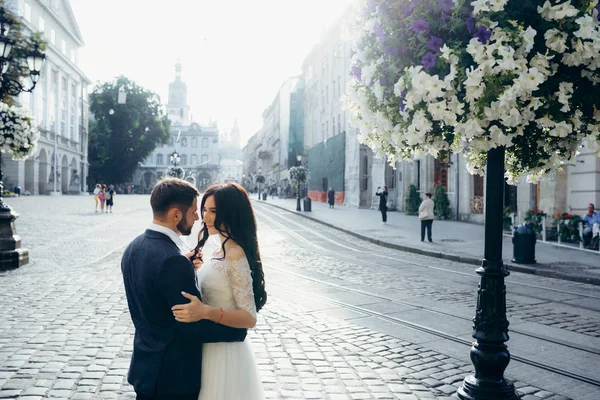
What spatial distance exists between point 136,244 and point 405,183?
29.3 m

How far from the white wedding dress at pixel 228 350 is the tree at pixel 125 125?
74.7 meters

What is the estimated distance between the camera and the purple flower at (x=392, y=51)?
10.6 ft

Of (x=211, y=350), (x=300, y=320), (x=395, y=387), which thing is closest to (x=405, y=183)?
(x=300, y=320)

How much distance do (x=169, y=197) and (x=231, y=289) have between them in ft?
1.67

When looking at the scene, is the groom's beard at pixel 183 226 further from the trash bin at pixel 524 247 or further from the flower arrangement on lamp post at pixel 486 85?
the trash bin at pixel 524 247

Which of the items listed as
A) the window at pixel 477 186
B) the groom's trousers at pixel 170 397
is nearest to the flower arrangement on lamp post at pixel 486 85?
the groom's trousers at pixel 170 397

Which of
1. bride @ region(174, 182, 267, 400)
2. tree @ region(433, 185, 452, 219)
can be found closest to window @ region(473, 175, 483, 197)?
tree @ region(433, 185, 452, 219)

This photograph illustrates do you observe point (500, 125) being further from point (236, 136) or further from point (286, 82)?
point (236, 136)

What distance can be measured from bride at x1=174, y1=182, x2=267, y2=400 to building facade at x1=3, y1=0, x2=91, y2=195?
178 feet

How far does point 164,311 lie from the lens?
230 centimetres

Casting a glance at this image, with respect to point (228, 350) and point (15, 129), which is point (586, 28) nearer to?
point (228, 350)

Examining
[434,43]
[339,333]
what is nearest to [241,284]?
[434,43]

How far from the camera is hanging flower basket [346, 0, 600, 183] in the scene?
9.20ft

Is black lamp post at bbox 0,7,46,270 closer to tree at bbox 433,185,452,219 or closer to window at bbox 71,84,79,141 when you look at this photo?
tree at bbox 433,185,452,219
